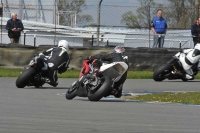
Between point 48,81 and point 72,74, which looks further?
point 72,74

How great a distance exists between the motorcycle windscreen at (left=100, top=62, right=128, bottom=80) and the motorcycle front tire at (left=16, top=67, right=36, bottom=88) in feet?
11.1

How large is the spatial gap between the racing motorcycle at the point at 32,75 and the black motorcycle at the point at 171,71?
184 inches

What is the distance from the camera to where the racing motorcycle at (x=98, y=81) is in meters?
14.2

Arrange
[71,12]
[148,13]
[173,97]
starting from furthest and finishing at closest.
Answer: [71,12] < [148,13] < [173,97]

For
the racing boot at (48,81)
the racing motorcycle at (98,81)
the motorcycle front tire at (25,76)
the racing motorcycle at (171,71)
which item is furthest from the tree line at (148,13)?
the racing motorcycle at (98,81)

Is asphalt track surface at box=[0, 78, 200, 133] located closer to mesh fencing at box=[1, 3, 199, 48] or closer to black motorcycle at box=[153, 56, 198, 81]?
black motorcycle at box=[153, 56, 198, 81]

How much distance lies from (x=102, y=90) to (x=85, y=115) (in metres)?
2.58

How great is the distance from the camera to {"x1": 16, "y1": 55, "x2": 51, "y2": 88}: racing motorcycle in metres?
17.4

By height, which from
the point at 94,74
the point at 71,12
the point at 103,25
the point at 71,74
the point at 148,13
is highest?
the point at 148,13

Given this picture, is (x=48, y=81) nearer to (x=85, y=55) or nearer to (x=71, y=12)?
(x=85, y=55)

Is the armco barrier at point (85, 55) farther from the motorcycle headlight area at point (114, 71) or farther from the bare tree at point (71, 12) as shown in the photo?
the motorcycle headlight area at point (114, 71)

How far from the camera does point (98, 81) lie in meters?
14.2

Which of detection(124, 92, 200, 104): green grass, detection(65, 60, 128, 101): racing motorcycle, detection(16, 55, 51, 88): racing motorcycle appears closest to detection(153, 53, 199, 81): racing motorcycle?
detection(16, 55, 51, 88): racing motorcycle

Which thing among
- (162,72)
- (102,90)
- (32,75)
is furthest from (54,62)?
(162,72)
